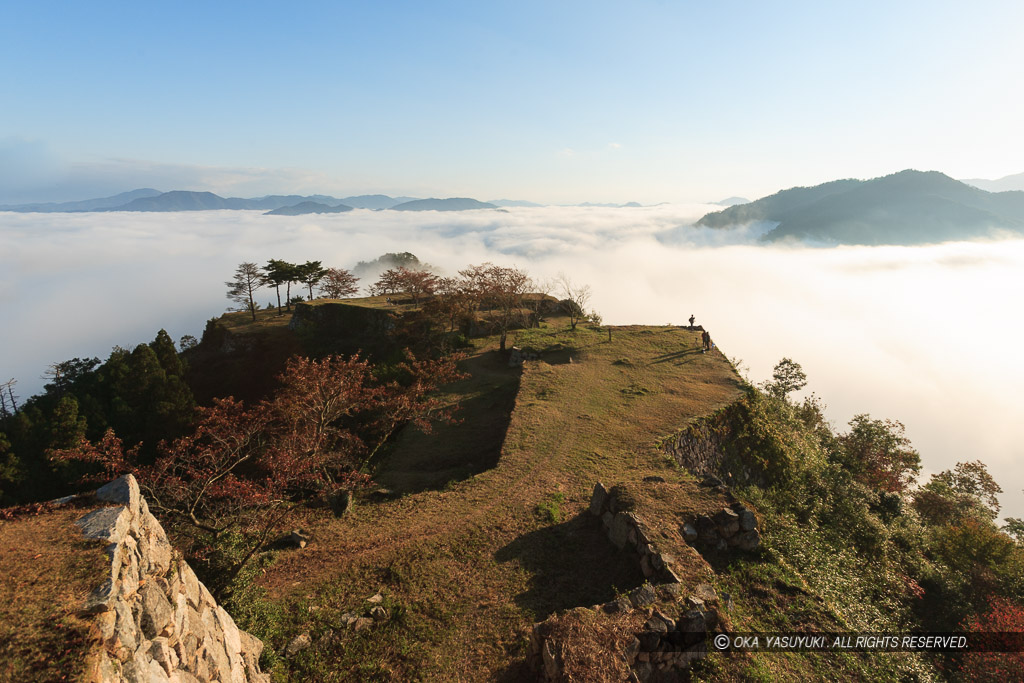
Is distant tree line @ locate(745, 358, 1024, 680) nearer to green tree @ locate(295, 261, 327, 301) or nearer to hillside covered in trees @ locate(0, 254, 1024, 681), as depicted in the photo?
hillside covered in trees @ locate(0, 254, 1024, 681)

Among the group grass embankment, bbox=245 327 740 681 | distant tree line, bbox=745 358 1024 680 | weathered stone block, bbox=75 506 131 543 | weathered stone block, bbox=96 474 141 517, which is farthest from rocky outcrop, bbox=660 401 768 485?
weathered stone block, bbox=75 506 131 543

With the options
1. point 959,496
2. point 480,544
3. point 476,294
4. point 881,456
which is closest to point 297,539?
point 480,544

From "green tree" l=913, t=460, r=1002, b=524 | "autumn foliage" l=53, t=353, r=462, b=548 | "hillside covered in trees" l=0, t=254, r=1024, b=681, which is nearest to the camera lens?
"hillside covered in trees" l=0, t=254, r=1024, b=681

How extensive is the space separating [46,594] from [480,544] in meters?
13.0

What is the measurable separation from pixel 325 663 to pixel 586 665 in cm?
724

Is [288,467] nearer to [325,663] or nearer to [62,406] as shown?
[325,663]

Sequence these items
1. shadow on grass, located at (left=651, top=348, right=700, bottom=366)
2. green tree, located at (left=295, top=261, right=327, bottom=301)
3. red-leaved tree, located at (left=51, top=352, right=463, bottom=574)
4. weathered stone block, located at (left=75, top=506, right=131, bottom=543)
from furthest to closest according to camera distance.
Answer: green tree, located at (left=295, top=261, right=327, bottom=301), shadow on grass, located at (left=651, top=348, right=700, bottom=366), red-leaved tree, located at (left=51, top=352, right=463, bottom=574), weathered stone block, located at (left=75, top=506, right=131, bottom=543)

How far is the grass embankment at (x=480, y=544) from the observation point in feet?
41.8

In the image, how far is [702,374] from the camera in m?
35.8

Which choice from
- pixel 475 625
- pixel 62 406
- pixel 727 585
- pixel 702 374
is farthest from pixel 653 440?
pixel 62 406

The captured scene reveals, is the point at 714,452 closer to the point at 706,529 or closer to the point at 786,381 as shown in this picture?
the point at 706,529

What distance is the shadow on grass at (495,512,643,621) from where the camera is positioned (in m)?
14.8

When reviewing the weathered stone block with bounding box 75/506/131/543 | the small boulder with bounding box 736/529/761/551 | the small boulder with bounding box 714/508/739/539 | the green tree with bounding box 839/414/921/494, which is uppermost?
the weathered stone block with bounding box 75/506/131/543

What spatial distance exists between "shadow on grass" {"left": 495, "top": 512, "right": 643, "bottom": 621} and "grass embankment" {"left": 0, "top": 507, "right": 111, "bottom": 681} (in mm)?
11587
